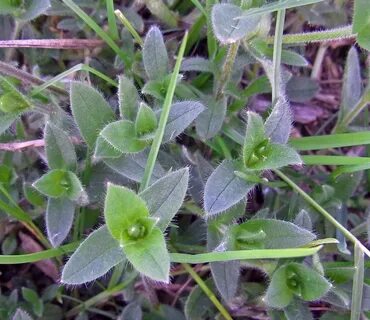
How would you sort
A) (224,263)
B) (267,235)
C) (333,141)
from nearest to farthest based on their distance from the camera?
(267,235) < (224,263) < (333,141)

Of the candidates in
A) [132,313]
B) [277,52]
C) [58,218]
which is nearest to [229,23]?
[277,52]

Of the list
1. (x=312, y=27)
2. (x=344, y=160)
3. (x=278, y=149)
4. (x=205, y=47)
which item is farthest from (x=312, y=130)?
(x=278, y=149)

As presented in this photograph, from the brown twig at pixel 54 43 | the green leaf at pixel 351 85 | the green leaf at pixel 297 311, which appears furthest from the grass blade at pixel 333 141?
the brown twig at pixel 54 43

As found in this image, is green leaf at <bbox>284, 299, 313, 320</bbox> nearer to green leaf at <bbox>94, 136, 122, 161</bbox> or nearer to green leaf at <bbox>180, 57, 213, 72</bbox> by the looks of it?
green leaf at <bbox>94, 136, 122, 161</bbox>

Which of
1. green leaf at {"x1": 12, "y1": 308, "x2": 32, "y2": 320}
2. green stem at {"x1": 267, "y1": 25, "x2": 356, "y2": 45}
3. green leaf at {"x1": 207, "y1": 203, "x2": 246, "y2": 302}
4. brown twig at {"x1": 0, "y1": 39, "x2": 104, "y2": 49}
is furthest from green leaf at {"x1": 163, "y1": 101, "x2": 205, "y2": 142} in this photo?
green leaf at {"x1": 12, "y1": 308, "x2": 32, "y2": 320}

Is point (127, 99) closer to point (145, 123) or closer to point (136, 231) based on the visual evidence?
point (145, 123)

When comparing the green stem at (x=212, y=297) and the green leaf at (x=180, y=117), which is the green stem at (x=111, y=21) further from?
the green stem at (x=212, y=297)
